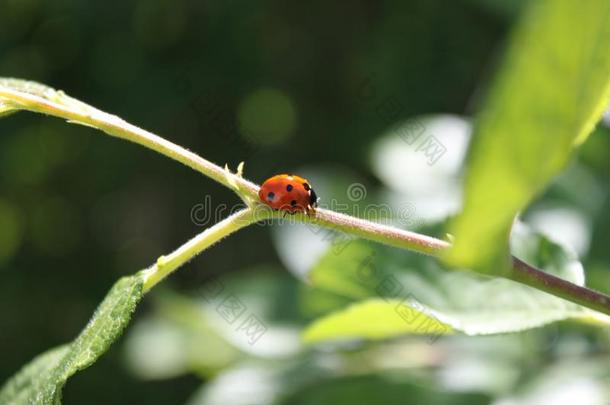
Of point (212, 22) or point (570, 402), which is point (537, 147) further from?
point (212, 22)

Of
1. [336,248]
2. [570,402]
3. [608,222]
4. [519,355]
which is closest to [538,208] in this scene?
[608,222]

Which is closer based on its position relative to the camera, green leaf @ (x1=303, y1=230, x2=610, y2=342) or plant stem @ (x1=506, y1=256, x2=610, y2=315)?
Result: plant stem @ (x1=506, y1=256, x2=610, y2=315)

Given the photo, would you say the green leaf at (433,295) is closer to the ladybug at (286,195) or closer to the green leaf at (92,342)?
the ladybug at (286,195)

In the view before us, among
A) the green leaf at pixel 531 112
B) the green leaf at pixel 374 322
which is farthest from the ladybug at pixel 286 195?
the green leaf at pixel 531 112

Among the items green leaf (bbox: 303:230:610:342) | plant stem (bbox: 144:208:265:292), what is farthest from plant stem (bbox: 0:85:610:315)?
green leaf (bbox: 303:230:610:342)

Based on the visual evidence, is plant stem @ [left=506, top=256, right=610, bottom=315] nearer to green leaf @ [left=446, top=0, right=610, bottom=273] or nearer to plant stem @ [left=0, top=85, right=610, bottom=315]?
plant stem @ [left=0, top=85, right=610, bottom=315]

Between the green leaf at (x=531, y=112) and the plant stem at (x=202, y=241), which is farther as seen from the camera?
the plant stem at (x=202, y=241)

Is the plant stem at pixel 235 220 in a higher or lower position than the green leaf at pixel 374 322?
higher
